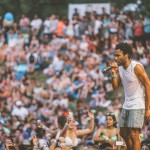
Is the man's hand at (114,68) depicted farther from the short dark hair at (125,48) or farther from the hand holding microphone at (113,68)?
the short dark hair at (125,48)

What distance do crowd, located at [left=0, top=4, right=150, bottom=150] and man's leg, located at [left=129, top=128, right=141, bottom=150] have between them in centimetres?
785

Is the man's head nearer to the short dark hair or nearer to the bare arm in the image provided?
the short dark hair

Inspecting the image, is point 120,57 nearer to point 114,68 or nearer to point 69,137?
point 114,68

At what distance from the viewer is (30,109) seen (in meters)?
21.3

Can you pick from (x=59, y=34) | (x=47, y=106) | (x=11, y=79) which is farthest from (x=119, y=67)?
(x=59, y=34)

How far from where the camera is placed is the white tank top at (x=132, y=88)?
1062 centimetres

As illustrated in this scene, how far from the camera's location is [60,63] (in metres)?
23.2

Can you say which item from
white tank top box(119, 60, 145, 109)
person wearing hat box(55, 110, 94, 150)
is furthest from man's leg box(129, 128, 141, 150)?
person wearing hat box(55, 110, 94, 150)

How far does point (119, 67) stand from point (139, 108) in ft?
2.18

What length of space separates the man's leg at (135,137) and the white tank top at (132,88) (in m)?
0.33

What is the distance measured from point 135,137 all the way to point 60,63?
12.6 meters

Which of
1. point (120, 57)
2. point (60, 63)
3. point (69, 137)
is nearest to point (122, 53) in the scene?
point (120, 57)

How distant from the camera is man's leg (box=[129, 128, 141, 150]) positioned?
420 inches

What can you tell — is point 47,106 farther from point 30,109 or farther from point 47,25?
point 47,25
